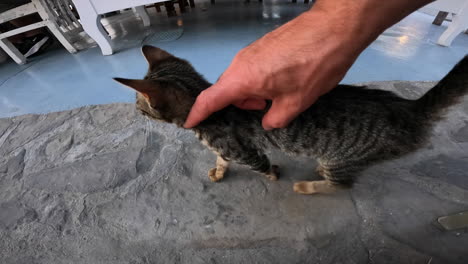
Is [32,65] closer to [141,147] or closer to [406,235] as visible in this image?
[141,147]

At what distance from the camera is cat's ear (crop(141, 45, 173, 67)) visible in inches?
52.3

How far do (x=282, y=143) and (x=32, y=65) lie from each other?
397cm

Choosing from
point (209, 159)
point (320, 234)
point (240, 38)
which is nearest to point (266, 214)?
point (320, 234)

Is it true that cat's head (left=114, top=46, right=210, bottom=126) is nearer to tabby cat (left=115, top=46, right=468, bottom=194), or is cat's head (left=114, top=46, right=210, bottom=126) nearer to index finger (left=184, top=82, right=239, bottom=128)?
tabby cat (left=115, top=46, right=468, bottom=194)

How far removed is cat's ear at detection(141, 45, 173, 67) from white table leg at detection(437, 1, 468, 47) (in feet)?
9.95

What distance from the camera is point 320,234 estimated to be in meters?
1.32

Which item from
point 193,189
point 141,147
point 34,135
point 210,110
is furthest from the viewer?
point 34,135

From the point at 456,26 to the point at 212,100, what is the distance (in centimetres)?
310

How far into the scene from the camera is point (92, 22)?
3080 millimetres

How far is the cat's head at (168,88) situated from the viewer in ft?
3.55

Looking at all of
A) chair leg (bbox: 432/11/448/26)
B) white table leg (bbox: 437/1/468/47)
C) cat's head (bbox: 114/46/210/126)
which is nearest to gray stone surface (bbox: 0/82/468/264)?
cat's head (bbox: 114/46/210/126)

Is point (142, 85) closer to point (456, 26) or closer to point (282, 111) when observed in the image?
point (282, 111)

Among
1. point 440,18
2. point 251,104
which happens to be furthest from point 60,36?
point 440,18

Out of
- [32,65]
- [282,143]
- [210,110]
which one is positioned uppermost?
[210,110]
